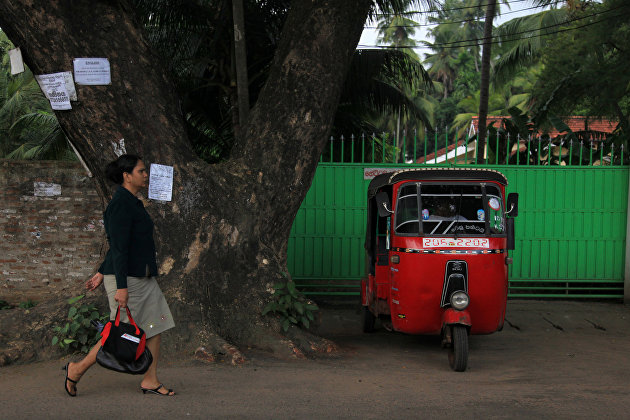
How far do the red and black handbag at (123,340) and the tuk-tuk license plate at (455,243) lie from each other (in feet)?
9.38

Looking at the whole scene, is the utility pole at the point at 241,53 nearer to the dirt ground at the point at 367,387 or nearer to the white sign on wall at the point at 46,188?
the white sign on wall at the point at 46,188

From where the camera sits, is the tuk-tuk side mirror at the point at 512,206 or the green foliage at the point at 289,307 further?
the tuk-tuk side mirror at the point at 512,206

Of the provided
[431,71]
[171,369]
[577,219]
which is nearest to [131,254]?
[171,369]

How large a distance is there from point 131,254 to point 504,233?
11.8 feet

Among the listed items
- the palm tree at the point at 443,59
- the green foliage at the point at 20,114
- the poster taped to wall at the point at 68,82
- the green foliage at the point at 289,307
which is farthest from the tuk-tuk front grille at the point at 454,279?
the palm tree at the point at 443,59

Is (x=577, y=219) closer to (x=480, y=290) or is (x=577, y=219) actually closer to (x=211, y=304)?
(x=480, y=290)

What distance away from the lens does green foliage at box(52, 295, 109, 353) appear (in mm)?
5691

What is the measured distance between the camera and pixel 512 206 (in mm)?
6262

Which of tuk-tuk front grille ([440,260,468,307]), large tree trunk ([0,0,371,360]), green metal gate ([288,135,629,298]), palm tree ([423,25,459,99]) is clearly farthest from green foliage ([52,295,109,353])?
palm tree ([423,25,459,99])

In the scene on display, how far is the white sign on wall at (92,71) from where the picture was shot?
5.68 m

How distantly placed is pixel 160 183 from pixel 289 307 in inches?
66.8

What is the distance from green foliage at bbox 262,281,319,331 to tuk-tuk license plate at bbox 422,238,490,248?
1301 mm

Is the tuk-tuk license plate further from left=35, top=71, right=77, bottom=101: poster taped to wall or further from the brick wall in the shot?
the brick wall

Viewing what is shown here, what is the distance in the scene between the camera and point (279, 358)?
5840 mm
